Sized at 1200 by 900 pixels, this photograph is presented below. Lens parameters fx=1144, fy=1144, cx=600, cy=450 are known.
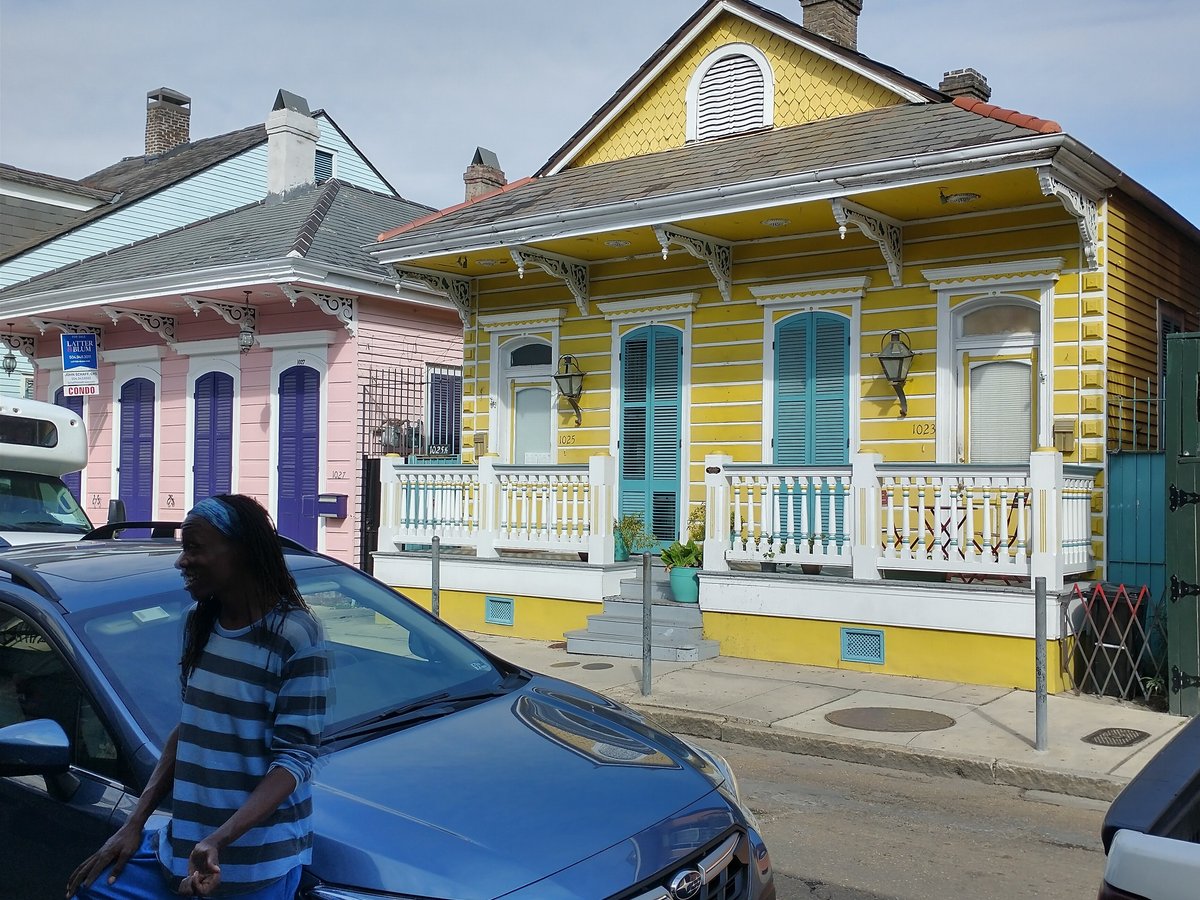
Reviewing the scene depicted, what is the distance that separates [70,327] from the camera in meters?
19.2

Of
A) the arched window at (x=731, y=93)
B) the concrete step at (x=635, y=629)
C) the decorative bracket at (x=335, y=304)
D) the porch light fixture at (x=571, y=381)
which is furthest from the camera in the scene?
the decorative bracket at (x=335, y=304)

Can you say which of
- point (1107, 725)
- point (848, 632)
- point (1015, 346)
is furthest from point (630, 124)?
point (1107, 725)

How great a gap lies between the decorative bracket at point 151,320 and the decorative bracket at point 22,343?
3523 millimetres

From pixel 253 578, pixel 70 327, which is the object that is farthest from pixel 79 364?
pixel 253 578

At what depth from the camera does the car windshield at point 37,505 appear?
9562mm

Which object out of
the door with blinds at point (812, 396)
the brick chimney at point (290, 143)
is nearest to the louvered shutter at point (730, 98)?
the door with blinds at point (812, 396)

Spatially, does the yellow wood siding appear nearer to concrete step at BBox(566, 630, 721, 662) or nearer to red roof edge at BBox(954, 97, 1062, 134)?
red roof edge at BBox(954, 97, 1062, 134)

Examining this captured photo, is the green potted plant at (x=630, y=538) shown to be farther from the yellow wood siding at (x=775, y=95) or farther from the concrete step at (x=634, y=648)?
the yellow wood siding at (x=775, y=95)

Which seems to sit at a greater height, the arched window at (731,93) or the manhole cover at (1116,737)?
the arched window at (731,93)

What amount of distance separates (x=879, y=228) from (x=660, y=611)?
4407 millimetres

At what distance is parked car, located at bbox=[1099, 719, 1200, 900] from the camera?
205 centimetres

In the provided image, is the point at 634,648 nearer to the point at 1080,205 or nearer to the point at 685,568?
the point at 685,568

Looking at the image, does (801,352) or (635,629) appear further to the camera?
(801,352)

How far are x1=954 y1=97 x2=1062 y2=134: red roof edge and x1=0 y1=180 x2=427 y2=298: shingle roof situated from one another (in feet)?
25.8
